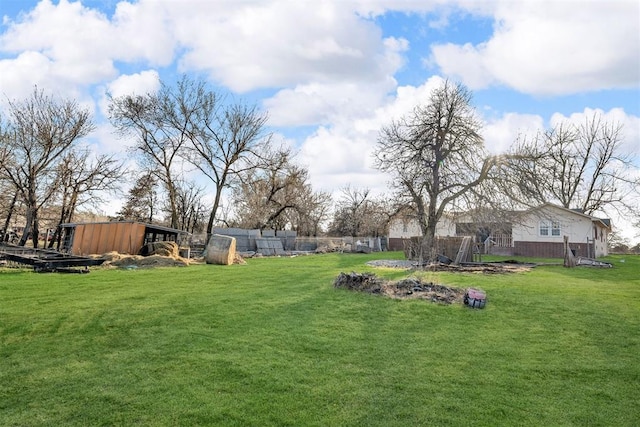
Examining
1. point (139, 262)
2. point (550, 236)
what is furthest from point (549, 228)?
point (139, 262)

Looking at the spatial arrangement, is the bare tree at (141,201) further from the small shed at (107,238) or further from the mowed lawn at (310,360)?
the mowed lawn at (310,360)

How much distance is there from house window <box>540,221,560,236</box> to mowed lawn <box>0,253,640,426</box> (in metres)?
26.0

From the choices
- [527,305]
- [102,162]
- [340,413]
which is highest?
[102,162]

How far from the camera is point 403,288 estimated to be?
11445 millimetres

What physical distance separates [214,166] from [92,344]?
2792 cm

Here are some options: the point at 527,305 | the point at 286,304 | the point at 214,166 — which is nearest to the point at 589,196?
the point at 214,166

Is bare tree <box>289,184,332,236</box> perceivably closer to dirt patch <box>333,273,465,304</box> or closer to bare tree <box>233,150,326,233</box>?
bare tree <box>233,150,326,233</box>

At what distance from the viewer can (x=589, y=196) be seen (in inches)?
1697

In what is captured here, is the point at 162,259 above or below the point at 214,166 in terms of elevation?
below

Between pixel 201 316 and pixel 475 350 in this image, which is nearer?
pixel 475 350

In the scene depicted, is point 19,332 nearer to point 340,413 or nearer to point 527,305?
point 340,413

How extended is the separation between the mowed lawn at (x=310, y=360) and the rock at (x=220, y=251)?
10.2m

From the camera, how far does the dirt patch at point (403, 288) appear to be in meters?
10.6

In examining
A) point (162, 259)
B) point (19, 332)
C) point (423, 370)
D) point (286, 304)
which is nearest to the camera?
point (423, 370)
